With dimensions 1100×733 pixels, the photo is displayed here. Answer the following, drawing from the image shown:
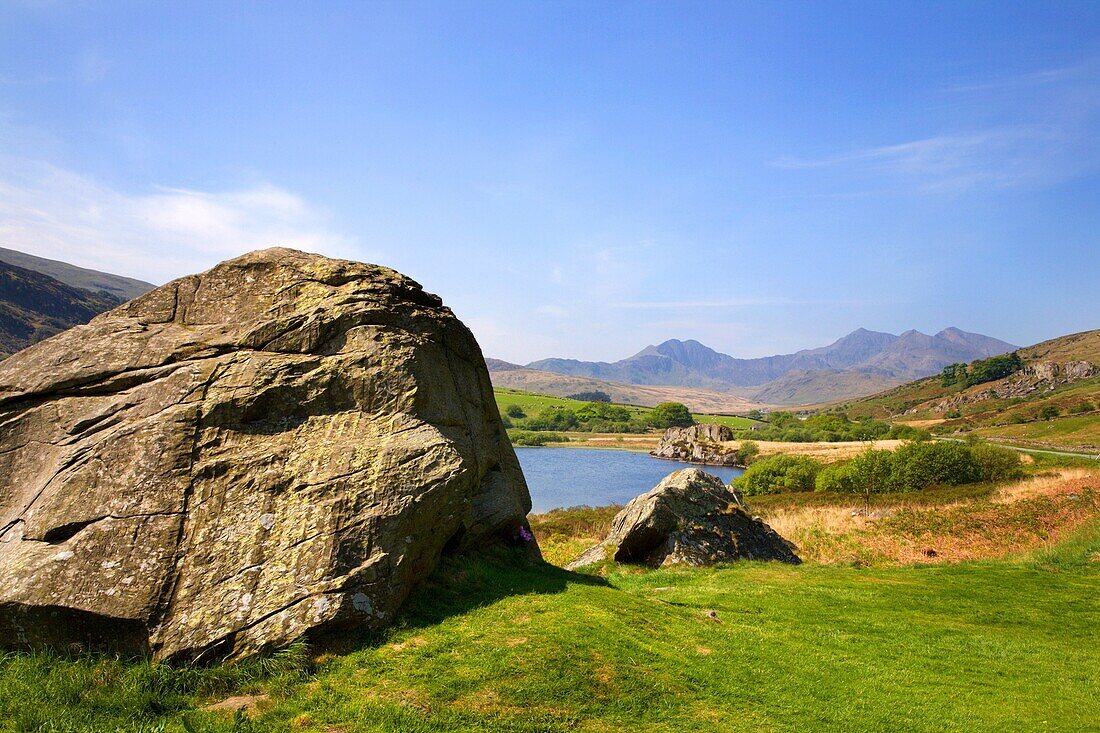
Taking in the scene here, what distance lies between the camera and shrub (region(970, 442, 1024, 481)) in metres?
43.4

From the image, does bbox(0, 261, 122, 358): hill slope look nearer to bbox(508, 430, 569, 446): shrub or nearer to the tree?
bbox(508, 430, 569, 446): shrub

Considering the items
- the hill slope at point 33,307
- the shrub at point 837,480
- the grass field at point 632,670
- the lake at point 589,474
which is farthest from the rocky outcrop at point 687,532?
the hill slope at point 33,307

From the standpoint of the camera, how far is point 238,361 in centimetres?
1182

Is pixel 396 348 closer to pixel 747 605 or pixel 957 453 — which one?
pixel 747 605

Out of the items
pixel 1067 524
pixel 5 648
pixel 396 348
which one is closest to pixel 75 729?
pixel 5 648

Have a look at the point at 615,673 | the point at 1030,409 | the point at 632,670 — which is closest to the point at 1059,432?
the point at 1030,409

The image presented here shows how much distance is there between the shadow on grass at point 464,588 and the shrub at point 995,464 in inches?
1677

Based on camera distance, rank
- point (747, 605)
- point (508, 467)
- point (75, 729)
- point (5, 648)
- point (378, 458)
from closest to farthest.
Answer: point (75, 729) < point (5, 648) < point (378, 458) < point (747, 605) < point (508, 467)

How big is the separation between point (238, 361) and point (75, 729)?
669 centimetres

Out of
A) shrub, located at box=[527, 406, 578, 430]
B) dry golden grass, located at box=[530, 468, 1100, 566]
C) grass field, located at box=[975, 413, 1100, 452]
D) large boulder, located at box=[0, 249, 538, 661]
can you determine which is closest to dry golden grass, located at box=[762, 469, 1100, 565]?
dry golden grass, located at box=[530, 468, 1100, 566]

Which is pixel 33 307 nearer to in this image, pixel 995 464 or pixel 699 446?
pixel 699 446

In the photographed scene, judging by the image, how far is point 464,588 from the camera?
464 inches

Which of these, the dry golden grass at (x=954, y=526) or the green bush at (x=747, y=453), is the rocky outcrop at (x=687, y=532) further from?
the green bush at (x=747, y=453)

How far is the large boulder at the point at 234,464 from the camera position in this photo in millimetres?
8719
